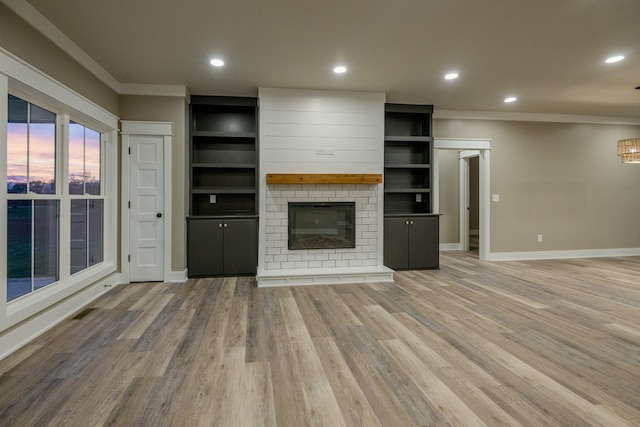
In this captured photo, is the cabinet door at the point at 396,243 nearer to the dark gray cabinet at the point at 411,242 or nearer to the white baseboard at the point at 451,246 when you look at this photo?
the dark gray cabinet at the point at 411,242

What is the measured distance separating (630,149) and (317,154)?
4376mm

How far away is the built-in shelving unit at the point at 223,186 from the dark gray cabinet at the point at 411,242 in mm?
2042

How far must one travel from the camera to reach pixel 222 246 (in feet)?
16.2

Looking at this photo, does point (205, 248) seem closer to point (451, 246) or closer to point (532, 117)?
point (451, 246)

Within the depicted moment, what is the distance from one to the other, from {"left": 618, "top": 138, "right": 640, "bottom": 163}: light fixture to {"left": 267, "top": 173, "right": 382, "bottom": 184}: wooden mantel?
3.49 meters

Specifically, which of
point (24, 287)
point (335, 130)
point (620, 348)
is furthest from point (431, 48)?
point (24, 287)

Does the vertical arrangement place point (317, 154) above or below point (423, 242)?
above

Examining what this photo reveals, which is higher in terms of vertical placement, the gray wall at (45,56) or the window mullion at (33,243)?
the gray wall at (45,56)

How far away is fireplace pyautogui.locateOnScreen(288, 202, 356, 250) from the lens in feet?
16.2

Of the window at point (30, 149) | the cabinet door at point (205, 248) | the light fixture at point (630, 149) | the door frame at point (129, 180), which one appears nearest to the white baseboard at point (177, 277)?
the door frame at point (129, 180)

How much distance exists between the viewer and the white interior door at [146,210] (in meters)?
4.64

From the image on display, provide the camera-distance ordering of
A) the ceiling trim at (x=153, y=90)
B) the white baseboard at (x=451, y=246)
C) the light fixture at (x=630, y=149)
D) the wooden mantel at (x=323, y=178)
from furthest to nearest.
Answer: the white baseboard at (x=451, y=246) < the light fixture at (x=630, y=149) < the wooden mantel at (x=323, y=178) < the ceiling trim at (x=153, y=90)

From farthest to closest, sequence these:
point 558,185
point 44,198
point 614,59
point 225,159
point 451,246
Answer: point 451,246, point 558,185, point 225,159, point 614,59, point 44,198

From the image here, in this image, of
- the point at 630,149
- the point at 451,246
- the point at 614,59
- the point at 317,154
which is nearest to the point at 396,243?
the point at 317,154
